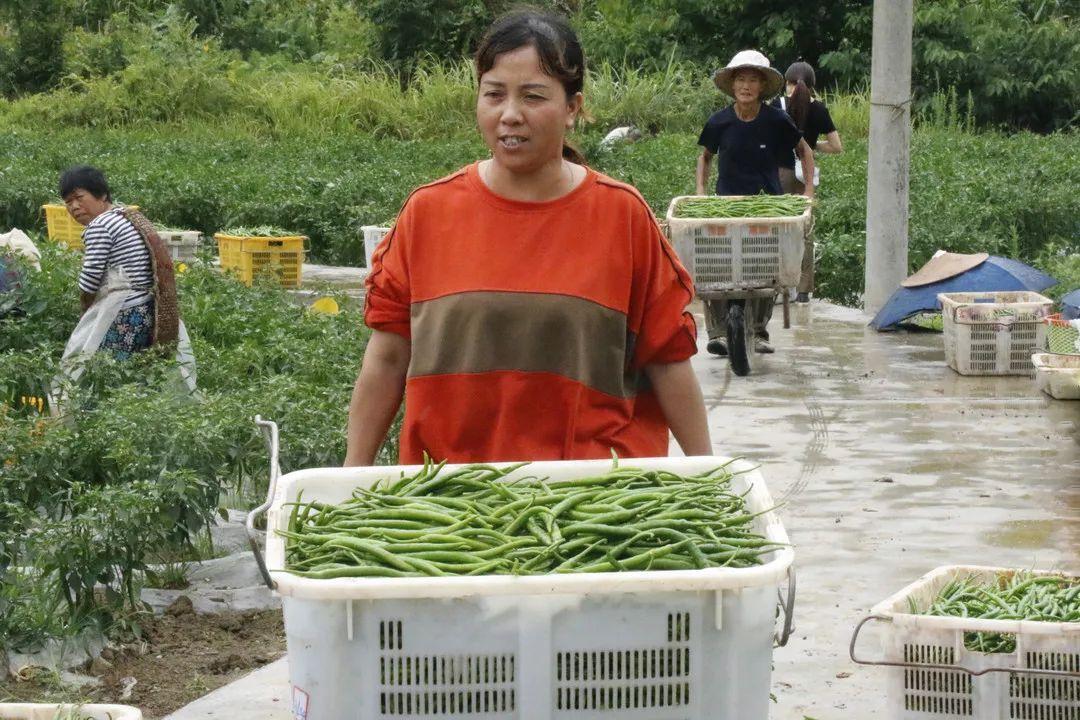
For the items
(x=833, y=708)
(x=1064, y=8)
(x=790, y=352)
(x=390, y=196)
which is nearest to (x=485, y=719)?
(x=833, y=708)

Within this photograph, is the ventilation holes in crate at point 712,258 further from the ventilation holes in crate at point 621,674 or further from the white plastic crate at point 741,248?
the ventilation holes in crate at point 621,674

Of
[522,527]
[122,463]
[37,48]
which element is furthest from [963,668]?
[37,48]

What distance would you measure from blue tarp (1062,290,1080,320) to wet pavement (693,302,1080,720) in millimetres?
481

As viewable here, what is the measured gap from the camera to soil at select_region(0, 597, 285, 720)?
5117mm

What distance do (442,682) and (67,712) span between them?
54.6 inches

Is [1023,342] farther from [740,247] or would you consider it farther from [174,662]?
[174,662]

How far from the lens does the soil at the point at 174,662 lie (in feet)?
16.8

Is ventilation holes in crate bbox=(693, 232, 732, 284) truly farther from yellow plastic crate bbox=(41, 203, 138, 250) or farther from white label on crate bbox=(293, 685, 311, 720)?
white label on crate bbox=(293, 685, 311, 720)

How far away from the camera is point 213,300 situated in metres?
10.3

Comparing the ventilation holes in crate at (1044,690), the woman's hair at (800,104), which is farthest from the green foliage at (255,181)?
the ventilation holes in crate at (1044,690)

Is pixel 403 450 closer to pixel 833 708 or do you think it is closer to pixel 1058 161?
pixel 833 708

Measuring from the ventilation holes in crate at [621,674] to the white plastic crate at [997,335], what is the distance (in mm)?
8072

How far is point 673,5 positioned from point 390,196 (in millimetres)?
17249

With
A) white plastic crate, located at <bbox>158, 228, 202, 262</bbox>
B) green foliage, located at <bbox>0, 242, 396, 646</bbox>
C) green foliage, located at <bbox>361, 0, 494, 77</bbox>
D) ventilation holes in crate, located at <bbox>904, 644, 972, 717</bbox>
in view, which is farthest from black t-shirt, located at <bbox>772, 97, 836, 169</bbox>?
green foliage, located at <bbox>361, 0, 494, 77</bbox>
